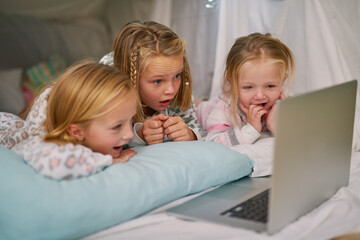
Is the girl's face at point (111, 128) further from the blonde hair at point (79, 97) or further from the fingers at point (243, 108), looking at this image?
the fingers at point (243, 108)

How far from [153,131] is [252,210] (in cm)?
48


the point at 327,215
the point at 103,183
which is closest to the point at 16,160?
the point at 103,183

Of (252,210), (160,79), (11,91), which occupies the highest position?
(160,79)

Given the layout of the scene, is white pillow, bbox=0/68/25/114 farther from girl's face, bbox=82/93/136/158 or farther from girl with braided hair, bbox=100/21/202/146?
girl's face, bbox=82/93/136/158

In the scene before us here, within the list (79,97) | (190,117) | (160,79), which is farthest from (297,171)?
(190,117)

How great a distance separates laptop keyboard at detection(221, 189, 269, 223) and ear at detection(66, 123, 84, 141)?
41 cm

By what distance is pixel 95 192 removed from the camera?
3.21 feet

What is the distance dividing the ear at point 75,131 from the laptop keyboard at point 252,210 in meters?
0.41

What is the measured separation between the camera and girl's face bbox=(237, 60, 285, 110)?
151 cm

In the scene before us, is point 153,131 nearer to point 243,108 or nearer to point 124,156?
point 124,156

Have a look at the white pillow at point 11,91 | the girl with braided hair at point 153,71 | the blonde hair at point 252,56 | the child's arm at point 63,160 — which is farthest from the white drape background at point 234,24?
the child's arm at point 63,160

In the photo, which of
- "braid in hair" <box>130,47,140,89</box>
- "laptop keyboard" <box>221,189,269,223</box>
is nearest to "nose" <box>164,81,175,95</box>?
"braid in hair" <box>130,47,140,89</box>

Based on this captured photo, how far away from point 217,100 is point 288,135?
0.92m

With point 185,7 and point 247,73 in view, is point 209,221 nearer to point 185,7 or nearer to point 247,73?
point 247,73
